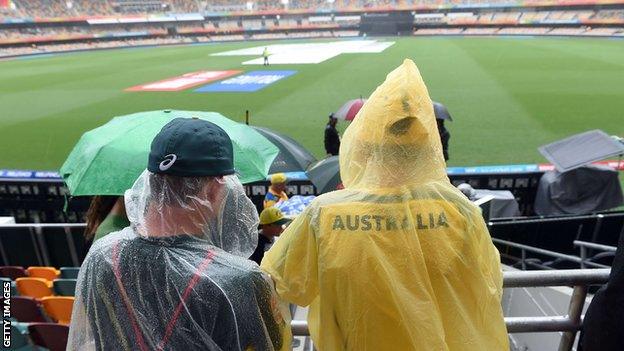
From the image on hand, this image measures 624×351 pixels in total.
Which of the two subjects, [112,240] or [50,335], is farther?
[50,335]

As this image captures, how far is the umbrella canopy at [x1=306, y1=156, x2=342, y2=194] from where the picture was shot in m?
4.54

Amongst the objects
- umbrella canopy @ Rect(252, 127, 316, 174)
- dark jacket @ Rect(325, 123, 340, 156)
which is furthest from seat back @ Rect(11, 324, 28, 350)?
dark jacket @ Rect(325, 123, 340, 156)

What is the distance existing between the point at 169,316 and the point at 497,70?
21328mm

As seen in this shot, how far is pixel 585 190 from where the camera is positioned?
5.82 metres

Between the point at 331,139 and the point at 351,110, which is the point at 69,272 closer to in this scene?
the point at 351,110

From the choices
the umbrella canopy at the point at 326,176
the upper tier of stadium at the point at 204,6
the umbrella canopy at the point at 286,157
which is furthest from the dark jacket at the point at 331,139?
the upper tier of stadium at the point at 204,6

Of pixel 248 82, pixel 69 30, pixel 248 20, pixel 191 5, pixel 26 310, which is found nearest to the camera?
pixel 26 310

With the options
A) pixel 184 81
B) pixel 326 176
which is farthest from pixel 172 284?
pixel 184 81

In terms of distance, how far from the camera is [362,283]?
1.39 m

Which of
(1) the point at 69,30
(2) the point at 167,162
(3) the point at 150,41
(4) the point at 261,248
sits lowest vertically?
(4) the point at 261,248

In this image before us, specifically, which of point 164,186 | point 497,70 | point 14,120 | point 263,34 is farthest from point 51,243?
point 263,34

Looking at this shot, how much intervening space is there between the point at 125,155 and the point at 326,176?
240 centimetres

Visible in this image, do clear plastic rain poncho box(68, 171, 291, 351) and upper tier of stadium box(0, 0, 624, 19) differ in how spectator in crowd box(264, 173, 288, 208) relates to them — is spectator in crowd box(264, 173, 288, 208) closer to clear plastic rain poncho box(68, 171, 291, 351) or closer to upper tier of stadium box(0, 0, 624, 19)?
clear plastic rain poncho box(68, 171, 291, 351)

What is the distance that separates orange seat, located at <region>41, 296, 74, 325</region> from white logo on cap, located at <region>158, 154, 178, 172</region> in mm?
1997
